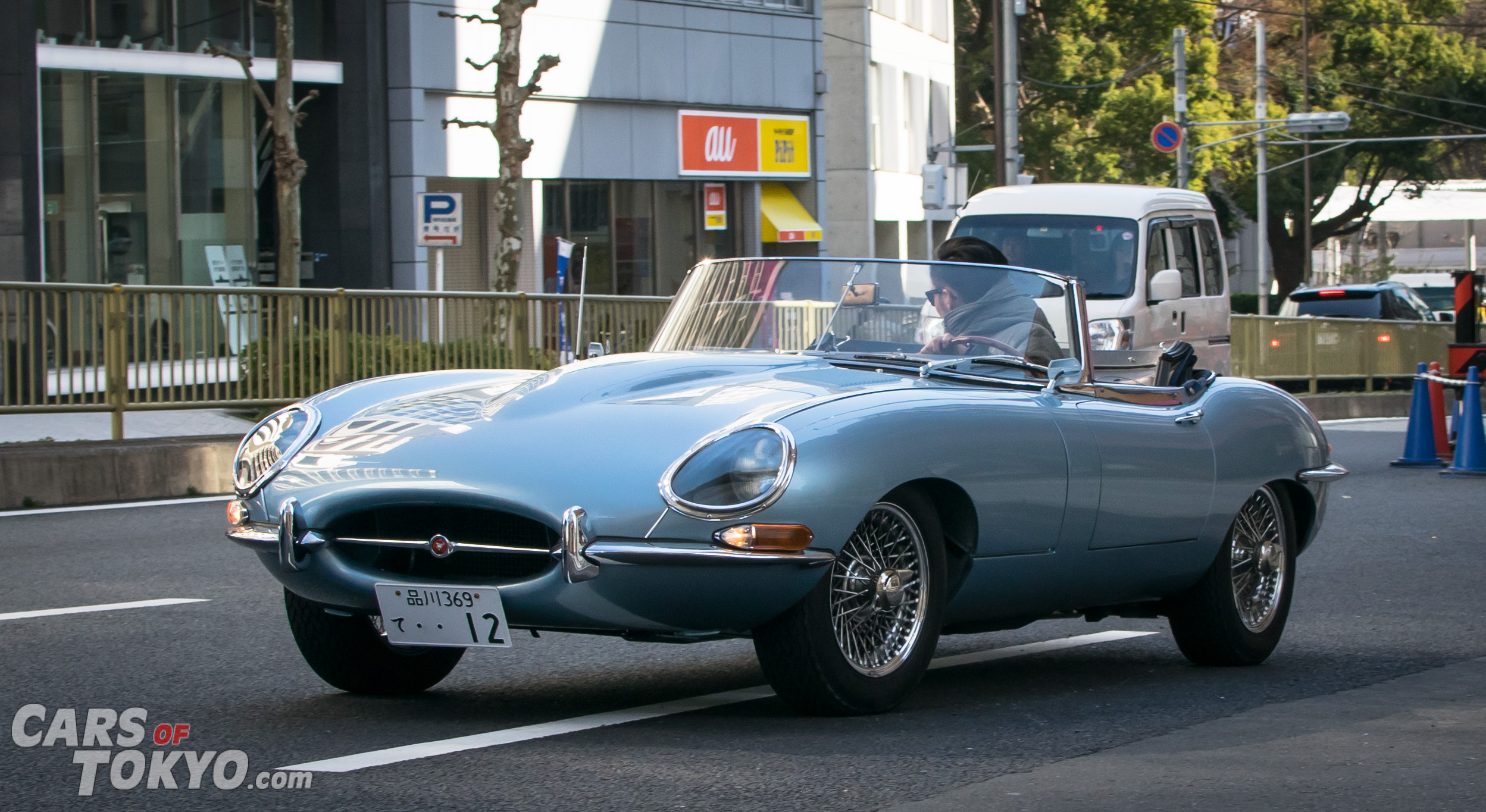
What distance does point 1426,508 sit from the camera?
1232 cm

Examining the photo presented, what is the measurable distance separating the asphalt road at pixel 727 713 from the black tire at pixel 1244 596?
0.09 metres

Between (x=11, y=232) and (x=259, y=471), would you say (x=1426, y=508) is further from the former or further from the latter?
(x=11, y=232)

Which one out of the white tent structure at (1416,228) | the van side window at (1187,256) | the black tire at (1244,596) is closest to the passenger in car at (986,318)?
the black tire at (1244,596)

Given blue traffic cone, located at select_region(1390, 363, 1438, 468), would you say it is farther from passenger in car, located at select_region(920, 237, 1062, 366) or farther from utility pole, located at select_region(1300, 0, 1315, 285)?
utility pole, located at select_region(1300, 0, 1315, 285)

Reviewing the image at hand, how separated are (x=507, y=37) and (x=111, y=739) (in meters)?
18.4

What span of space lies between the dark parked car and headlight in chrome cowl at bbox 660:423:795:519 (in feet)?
86.0

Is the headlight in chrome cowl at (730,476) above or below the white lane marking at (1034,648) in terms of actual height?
above

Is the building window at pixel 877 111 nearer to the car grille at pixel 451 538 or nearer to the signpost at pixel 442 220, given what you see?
the signpost at pixel 442 220

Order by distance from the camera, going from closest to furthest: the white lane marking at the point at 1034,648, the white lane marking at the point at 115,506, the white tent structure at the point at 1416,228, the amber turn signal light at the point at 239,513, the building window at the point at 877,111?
the amber turn signal light at the point at 239,513, the white lane marking at the point at 1034,648, the white lane marking at the point at 115,506, the building window at the point at 877,111, the white tent structure at the point at 1416,228

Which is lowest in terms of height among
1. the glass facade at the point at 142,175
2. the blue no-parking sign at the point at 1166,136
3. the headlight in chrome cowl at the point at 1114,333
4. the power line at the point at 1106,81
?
the headlight in chrome cowl at the point at 1114,333

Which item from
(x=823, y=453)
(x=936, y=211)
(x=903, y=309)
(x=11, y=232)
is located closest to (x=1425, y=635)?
(x=903, y=309)

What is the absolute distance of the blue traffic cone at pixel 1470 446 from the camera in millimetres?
15297
